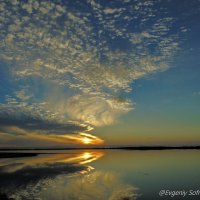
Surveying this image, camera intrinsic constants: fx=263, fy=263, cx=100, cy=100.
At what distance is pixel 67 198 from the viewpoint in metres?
21.2

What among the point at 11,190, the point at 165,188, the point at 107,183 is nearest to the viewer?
the point at 11,190

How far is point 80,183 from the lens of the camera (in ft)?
94.1

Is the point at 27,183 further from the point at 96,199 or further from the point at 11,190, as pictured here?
the point at 96,199

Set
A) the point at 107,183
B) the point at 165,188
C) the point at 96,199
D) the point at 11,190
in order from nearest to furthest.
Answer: the point at 96,199 < the point at 11,190 < the point at 165,188 < the point at 107,183

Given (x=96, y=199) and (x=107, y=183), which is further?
(x=107, y=183)

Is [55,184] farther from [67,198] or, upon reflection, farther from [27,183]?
[67,198]

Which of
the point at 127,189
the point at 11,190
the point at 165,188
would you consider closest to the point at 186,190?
the point at 165,188

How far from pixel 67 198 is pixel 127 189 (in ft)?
21.9

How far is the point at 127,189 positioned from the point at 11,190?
10.9 meters

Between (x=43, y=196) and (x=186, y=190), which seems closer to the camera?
A: (x=43, y=196)

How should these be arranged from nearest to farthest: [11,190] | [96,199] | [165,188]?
[96,199]
[11,190]
[165,188]

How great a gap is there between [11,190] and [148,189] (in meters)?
13.0

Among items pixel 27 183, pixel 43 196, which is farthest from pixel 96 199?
pixel 27 183

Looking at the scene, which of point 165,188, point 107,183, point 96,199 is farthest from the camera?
point 107,183
